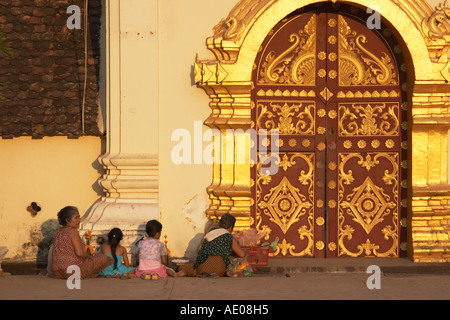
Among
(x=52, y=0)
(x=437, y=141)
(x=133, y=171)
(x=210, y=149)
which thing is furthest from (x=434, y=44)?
(x=52, y=0)

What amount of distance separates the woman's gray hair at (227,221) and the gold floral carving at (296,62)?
1.66m

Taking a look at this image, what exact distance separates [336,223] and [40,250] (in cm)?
338

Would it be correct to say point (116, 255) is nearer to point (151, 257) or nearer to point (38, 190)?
point (151, 257)

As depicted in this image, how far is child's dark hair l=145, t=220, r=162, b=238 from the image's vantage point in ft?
30.9

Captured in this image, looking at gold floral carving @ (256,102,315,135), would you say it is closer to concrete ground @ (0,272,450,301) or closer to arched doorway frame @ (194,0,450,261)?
arched doorway frame @ (194,0,450,261)

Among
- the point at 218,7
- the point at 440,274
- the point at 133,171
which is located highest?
the point at 218,7

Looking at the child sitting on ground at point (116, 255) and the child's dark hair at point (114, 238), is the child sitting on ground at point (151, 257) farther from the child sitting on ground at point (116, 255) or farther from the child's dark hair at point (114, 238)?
the child's dark hair at point (114, 238)

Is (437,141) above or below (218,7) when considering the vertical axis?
below

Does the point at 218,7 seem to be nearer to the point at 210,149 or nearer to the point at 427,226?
the point at 210,149

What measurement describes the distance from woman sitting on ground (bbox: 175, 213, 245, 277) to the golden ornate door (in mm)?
882

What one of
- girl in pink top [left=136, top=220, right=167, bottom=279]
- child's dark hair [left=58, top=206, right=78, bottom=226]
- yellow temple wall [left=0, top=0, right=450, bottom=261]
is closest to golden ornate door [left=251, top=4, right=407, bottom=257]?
yellow temple wall [left=0, top=0, right=450, bottom=261]

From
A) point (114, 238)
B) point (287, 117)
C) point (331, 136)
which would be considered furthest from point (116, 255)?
point (331, 136)

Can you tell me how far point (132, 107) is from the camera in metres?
9.96

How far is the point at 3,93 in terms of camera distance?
1011 centimetres
